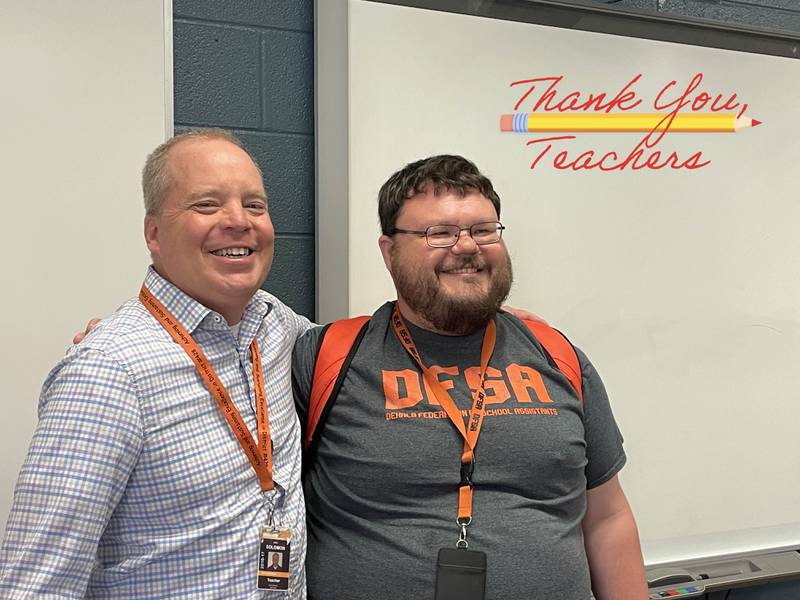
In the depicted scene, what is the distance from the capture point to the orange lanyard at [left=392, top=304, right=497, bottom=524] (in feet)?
5.30

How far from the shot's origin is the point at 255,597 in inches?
53.8

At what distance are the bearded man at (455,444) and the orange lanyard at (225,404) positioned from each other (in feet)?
0.80

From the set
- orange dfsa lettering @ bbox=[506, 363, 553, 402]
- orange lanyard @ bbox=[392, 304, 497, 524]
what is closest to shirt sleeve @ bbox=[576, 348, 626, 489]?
orange dfsa lettering @ bbox=[506, 363, 553, 402]

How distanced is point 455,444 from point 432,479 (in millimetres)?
77

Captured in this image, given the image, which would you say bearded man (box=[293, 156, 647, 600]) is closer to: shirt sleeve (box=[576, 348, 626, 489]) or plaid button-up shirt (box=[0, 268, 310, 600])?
shirt sleeve (box=[576, 348, 626, 489])

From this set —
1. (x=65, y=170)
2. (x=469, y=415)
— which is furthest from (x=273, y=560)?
(x=65, y=170)

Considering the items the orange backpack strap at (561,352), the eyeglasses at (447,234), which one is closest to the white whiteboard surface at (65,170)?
the eyeglasses at (447,234)

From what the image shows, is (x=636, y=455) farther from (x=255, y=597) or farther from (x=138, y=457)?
(x=138, y=457)

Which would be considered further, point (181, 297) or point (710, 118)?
point (710, 118)

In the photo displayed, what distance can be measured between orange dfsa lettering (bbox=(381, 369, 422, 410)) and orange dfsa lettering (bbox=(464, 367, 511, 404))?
0.11 meters

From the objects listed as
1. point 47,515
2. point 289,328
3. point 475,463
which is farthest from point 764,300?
point 47,515

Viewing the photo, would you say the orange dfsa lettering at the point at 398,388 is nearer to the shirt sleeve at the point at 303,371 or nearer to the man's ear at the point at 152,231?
the shirt sleeve at the point at 303,371

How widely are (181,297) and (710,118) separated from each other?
1.56 meters

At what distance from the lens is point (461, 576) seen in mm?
1553
